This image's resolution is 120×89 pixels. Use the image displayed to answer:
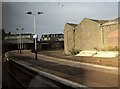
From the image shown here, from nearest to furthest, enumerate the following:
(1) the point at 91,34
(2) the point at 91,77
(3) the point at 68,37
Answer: (2) the point at 91,77 → (1) the point at 91,34 → (3) the point at 68,37

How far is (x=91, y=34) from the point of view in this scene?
174 ft

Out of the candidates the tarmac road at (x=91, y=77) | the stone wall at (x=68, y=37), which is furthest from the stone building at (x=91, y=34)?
the tarmac road at (x=91, y=77)

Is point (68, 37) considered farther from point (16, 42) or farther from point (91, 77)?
point (16, 42)

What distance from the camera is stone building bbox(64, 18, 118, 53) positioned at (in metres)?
47.0

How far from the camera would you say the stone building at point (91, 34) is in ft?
154

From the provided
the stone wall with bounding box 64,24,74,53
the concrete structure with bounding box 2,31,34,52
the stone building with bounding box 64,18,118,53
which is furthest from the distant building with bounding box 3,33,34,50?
the stone building with bounding box 64,18,118,53

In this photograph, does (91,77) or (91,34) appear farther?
(91,34)

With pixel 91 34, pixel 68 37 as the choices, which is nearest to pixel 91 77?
pixel 91 34

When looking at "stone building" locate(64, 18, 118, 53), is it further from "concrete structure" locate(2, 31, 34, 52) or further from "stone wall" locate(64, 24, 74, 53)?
"concrete structure" locate(2, 31, 34, 52)

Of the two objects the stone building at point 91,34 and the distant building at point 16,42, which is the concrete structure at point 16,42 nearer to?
the distant building at point 16,42

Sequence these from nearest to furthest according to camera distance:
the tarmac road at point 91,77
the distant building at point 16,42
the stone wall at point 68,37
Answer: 1. the tarmac road at point 91,77
2. the stone wall at point 68,37
3. the distant building at point 16,42

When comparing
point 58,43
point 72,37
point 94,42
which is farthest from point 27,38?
point 94,42

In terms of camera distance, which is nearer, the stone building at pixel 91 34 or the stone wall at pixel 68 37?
the stone building at pixel 91 34

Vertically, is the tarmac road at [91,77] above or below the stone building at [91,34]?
below
